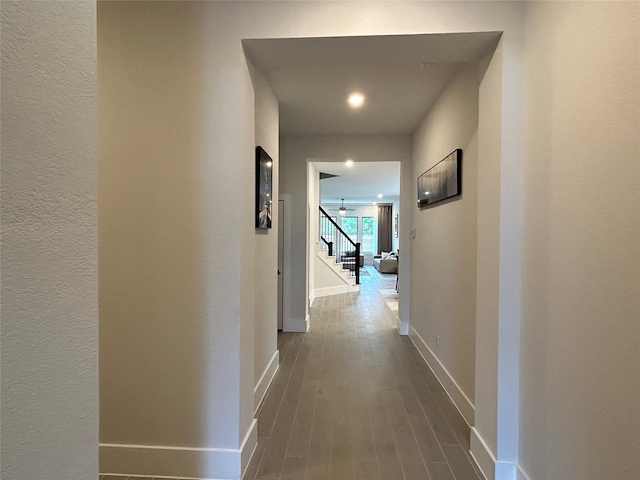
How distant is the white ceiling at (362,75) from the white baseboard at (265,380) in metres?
2.22

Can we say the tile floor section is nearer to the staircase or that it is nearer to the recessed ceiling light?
the recessed ceiling light

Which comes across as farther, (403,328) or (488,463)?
(403,328)

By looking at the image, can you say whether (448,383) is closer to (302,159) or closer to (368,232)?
(302,159)

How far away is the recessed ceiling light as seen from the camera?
10.9ft

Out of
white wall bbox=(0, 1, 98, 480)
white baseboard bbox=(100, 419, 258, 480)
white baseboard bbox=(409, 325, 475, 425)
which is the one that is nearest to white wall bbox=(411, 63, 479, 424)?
white baseboard bbox=(409, 325, 475, 425)

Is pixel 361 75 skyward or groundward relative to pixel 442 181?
skyward

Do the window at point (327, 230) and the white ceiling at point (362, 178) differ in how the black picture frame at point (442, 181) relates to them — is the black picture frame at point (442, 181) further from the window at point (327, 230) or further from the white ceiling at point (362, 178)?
the window at point (327, 230)

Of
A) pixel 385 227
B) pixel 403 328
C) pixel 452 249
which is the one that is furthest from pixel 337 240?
pixel 452 249

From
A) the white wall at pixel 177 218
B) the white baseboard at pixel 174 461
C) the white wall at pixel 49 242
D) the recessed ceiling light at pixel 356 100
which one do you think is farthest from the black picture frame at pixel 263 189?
the white wall at pixel 49 242

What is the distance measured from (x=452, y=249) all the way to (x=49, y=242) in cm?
275

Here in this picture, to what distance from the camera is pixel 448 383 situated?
9.71 feet

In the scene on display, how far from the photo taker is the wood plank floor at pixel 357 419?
6.59 feet

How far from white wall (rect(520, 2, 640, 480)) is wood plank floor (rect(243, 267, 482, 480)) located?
60 cm

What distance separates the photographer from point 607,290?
122 cm
